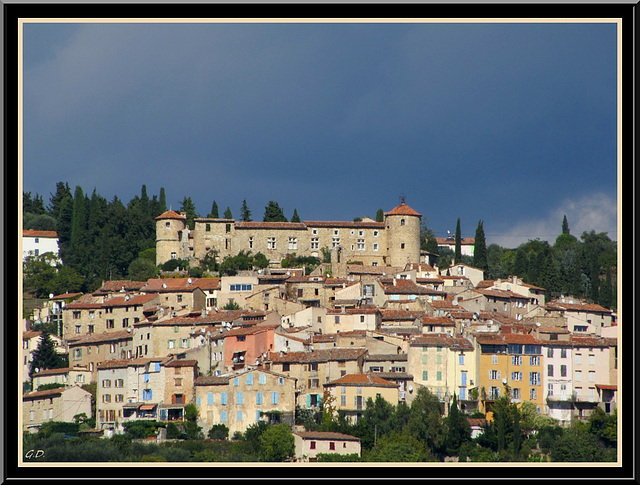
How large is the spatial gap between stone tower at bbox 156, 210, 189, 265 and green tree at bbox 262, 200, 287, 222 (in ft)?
18.8

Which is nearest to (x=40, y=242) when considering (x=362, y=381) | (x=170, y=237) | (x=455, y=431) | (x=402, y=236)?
(x=170, y=237)

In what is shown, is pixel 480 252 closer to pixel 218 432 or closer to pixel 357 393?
pixel 357 393

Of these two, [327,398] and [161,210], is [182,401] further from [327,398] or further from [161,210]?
[161,210]

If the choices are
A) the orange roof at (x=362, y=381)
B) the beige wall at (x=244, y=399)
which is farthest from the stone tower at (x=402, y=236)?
the beige wall at (x=244, y=399)

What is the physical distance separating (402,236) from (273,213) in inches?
366

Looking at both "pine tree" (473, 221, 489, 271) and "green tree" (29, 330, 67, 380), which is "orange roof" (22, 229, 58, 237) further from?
"pine tree" (473, 221, 489, 271)

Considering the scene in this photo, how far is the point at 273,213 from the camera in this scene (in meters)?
69.1

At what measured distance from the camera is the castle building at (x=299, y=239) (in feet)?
211

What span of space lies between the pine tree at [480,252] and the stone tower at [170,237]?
17.7 m

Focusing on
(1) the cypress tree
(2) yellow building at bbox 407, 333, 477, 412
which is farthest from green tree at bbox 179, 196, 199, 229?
(2) yellow building at bbox 407, 333, 477, 412

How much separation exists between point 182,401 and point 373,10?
89.6ft

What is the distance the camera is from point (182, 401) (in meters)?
39.0

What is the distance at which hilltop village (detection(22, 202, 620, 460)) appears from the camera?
3847cm
